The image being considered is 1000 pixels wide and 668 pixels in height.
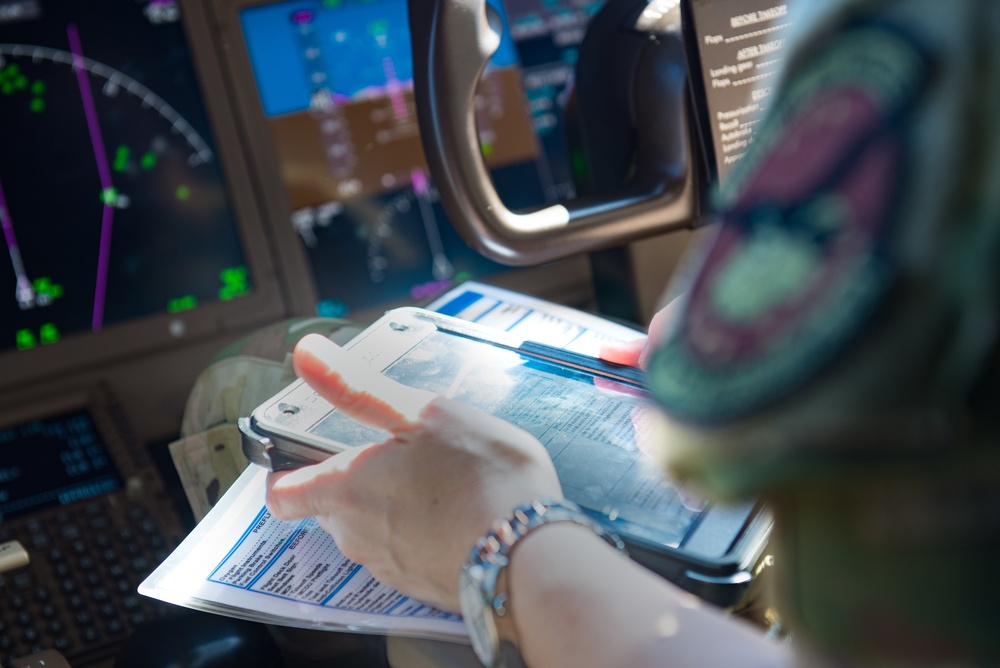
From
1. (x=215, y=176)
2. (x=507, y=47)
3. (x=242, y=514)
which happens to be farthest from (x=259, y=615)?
(x=507, y=47)

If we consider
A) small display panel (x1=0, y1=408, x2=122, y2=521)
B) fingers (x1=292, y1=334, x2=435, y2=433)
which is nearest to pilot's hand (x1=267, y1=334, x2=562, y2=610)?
fingers (x1=292, y1=334, x2=435, y2=433)

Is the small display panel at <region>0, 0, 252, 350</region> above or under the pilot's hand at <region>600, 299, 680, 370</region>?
above

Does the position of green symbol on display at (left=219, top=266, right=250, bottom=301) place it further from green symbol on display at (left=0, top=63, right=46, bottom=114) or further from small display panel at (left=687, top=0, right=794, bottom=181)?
small display panel at (left=687, top=0, right=794, bottom=181)

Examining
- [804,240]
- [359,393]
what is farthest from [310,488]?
[804,240]

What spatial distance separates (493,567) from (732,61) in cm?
44

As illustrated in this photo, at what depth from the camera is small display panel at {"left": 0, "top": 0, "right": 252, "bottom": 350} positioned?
2.38ft

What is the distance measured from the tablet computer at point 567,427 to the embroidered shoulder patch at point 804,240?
19cm

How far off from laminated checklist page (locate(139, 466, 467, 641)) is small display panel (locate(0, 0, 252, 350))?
1.21 ft

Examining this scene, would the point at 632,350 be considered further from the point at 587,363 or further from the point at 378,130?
the point at 378,130

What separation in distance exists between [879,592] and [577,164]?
0.58 m

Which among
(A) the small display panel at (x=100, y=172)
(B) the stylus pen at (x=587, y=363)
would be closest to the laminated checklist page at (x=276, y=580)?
(B) the stylus pen at (x=587, y=363)

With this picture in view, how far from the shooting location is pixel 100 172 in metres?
0.74

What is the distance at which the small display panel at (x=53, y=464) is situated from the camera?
0.67 m

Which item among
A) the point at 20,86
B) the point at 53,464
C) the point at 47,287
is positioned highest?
the point at 20,86
